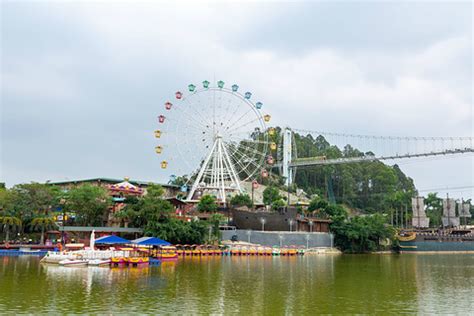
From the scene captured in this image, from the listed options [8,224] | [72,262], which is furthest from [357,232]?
[8,224]

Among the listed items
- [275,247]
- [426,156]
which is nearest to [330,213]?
[275,247]

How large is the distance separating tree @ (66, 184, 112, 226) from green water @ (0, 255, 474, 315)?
2206cm

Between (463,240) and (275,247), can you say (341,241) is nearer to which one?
(275,247)

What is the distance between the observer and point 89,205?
5722 cm

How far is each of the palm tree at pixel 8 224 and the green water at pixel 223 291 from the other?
1846 centimetres

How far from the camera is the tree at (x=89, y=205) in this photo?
5678cm

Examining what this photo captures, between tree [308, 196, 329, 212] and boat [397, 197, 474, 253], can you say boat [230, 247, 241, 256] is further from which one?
boat [397, 197, 474, 253]

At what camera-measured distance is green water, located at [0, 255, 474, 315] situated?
1933 centimetres

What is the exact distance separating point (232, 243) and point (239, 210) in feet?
22.2

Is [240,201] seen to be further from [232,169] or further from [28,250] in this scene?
[28,250]

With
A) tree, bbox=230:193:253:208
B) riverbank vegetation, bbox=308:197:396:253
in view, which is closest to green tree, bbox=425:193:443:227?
riverbank vegetation, bbox=308:197:396:253

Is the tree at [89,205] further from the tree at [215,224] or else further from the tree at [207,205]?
the tree at [207,205]

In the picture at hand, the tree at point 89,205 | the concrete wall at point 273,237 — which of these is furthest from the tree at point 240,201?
the tree at point 89,205

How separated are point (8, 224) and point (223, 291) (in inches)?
1466
